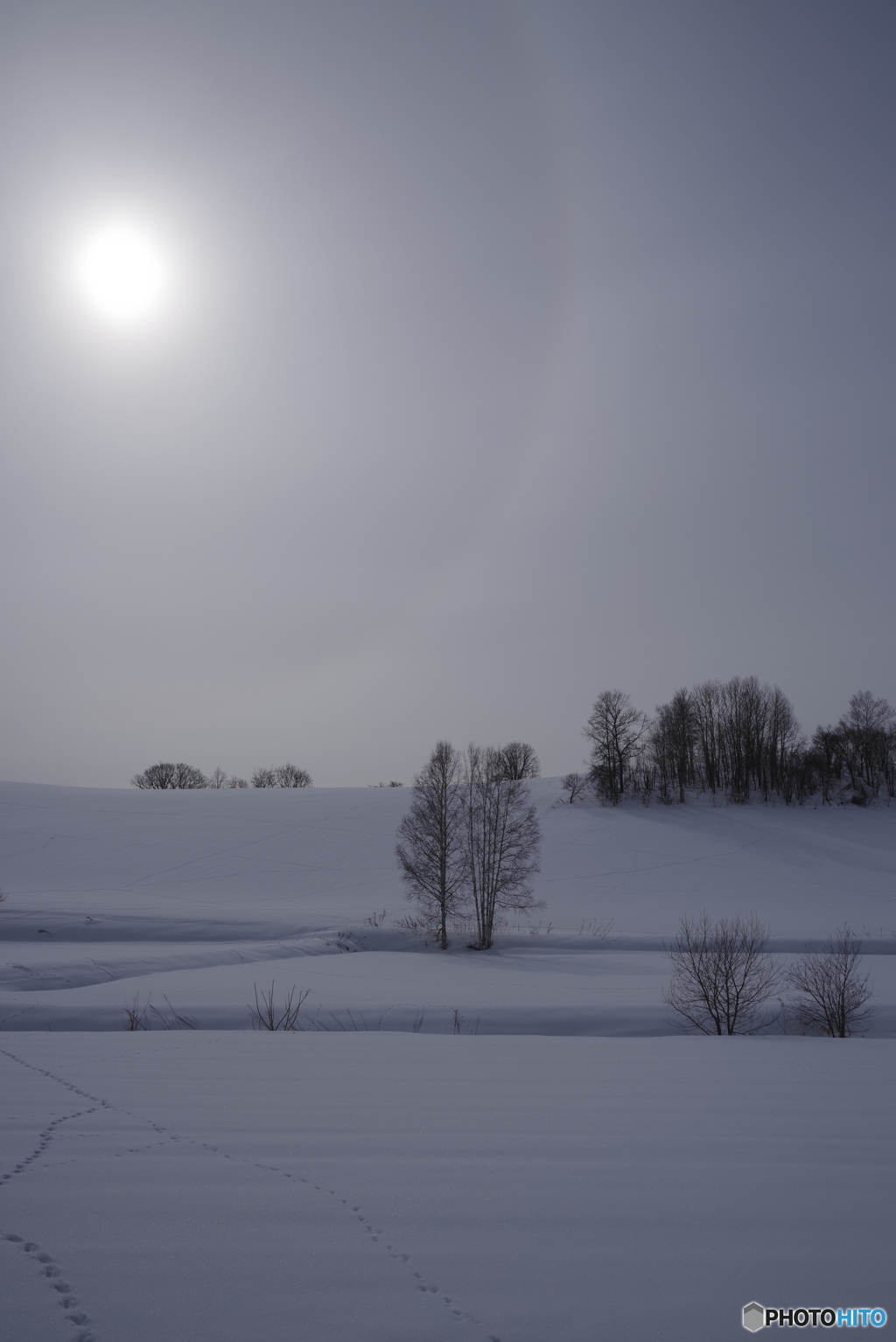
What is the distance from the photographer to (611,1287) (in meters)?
2.58

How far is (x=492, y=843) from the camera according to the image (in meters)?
28.5

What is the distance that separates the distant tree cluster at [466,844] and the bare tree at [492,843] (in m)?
0.03

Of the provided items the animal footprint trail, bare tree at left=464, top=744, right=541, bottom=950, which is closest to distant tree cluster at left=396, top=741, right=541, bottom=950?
bare tree at left=464, top=744, right=541, bottom=950

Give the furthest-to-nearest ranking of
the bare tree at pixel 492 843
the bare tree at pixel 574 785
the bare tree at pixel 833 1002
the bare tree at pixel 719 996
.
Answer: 1. the bare tree at pixel 574 785
2. the bare tree at pixel 492 843
3. the bare tree at pixel 719 996
4. the bare tree at pixel 833 1002

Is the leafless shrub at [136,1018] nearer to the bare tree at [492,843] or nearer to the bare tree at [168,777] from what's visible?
the bare tree at [492,843]

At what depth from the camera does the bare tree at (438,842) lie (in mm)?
27781

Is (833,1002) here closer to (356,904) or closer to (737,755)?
(356,904)

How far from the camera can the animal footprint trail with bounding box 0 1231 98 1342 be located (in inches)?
90.6

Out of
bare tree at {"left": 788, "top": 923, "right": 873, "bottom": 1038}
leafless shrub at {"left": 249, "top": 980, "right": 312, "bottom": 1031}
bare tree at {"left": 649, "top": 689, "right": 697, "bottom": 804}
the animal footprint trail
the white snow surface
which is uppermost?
bare tree at {"left": 649, "top": 689, "right": 697, "bottom": 804}

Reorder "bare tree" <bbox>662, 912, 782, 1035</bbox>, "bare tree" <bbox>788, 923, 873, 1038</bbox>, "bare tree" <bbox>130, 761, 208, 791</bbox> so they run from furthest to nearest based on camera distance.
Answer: "bare tree" <bbox>130, 761, 208, 791</bbox> < "bare tree" <bbox>662, 912, 782, 1035</bbox> < "bare tree" <bbox>788, 923, 873, 1038</bbox>

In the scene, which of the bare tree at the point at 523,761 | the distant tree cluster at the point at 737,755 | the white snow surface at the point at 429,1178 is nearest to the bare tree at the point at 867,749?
the distant tree cluster at the point at 737,755

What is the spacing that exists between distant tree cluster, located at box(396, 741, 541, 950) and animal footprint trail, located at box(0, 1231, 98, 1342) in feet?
81.4

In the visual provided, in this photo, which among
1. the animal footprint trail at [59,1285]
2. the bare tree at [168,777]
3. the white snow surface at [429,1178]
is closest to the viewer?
the animal footprint trail at [59,1285]

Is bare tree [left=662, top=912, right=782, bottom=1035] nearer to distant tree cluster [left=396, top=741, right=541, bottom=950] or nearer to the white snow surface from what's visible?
the white snow surface
